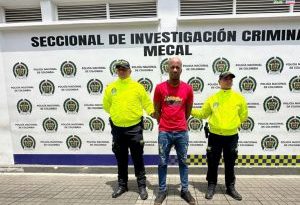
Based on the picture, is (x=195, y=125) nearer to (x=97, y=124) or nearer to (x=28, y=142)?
(x=97, y=124)

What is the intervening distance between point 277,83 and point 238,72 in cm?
70

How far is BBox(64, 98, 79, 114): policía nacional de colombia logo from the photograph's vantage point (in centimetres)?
494

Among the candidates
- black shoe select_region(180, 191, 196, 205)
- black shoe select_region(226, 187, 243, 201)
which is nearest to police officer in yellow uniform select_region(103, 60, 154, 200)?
black shoe select_region(180, 191, 196, 205)

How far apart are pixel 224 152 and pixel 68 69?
305 cm

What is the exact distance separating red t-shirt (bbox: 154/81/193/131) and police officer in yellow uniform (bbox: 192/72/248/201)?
385mm

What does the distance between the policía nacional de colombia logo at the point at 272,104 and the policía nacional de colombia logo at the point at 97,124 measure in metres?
2.94

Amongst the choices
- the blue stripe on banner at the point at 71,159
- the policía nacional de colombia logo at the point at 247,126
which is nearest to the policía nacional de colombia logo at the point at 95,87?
the blue stripe on banner at the point at 71,159

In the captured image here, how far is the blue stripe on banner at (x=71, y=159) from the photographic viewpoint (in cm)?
503

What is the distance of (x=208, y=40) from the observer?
454cm

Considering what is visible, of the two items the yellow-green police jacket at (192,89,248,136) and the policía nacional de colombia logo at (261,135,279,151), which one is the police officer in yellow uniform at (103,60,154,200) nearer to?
the yellow-green police jacket at (192,89,248,136)

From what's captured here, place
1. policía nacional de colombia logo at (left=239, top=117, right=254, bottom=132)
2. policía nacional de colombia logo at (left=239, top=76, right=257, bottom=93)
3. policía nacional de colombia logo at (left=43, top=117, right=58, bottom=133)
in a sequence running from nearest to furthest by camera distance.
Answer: policía nacional de colombia logo at (left=239, top=76, right=257, bottom=93) → policía nacional de colombia logo at (left=239, top=117, right=254, bottom=132) → policía nacional de colombia logo at (left=43, top=117, right=58, bottom=133)

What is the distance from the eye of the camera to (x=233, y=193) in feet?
13.1

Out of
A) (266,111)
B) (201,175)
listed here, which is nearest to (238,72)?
(266,111)

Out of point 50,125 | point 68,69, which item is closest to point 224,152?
point 68,69
